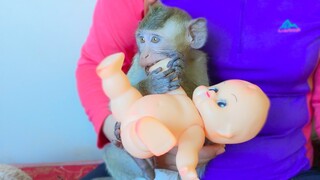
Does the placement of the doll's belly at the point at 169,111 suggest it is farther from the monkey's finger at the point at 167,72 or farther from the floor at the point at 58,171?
the floor at the point at 58,171

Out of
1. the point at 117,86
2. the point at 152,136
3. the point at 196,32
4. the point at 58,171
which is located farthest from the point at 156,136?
the point at 58,171

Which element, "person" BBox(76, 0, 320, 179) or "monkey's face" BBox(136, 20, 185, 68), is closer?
"monkey's face" BBox(136, 20, 185, 68)

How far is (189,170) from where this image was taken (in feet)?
1.85

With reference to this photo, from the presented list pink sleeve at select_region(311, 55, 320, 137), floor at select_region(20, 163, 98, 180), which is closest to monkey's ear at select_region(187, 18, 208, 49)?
pink sleeve at select_region(311, 55, 320, 137)

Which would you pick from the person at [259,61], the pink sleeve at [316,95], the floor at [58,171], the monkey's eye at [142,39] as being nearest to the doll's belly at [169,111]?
the monkey's eye at [142,39]

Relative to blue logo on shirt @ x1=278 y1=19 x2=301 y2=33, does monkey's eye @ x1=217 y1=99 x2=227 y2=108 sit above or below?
below

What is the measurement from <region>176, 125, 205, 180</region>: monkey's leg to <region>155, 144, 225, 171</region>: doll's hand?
3.3 inches

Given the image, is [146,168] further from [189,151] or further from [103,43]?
[103,43]

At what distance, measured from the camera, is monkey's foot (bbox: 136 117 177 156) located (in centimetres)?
53

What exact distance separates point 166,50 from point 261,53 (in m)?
0.24

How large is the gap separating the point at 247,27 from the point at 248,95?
25 centimetres

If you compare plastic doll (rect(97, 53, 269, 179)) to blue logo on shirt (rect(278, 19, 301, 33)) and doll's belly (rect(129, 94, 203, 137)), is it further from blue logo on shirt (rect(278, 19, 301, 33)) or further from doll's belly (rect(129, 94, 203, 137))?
blue logo on shirt (rect(278, 19, 301, 33))

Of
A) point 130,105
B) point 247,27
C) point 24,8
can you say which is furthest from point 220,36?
point 24,8

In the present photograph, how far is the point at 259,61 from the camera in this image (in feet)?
2.76
